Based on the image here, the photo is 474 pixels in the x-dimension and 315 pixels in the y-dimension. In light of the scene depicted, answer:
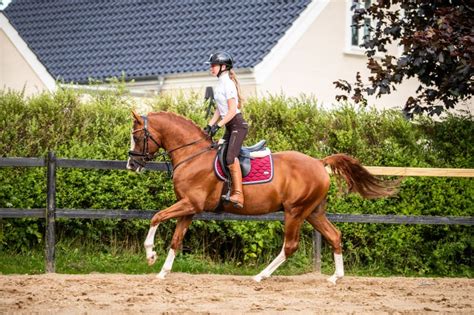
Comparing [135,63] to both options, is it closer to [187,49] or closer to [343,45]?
[187,49]

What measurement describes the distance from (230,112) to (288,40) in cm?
1029

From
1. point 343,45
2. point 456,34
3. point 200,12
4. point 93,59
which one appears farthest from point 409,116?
point 93,59

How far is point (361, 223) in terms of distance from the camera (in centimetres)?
1364

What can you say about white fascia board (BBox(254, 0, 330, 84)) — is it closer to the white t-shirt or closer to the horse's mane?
the horse's mane

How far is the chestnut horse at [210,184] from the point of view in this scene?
1120 cm

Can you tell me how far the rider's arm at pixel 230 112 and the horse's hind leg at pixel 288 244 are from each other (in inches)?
55.9

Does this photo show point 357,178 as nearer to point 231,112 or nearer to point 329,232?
point 329,232

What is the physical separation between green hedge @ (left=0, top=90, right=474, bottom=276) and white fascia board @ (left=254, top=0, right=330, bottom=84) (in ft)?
20.2

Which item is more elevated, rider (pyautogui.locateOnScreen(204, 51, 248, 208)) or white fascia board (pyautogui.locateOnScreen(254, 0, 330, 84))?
white fascia board (pyautogui.locateOnScreen(254, 0, 330, 84))

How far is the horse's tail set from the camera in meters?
12.0

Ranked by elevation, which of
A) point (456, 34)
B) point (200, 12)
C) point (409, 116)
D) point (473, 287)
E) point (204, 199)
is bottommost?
point (473, 287)

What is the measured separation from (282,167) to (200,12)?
1265 centimetres

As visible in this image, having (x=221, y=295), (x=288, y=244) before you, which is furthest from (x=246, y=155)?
(x=221, y=295)

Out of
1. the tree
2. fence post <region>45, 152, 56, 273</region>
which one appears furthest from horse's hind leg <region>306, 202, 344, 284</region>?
fence post <region>45, 152, 56, 273</region>
